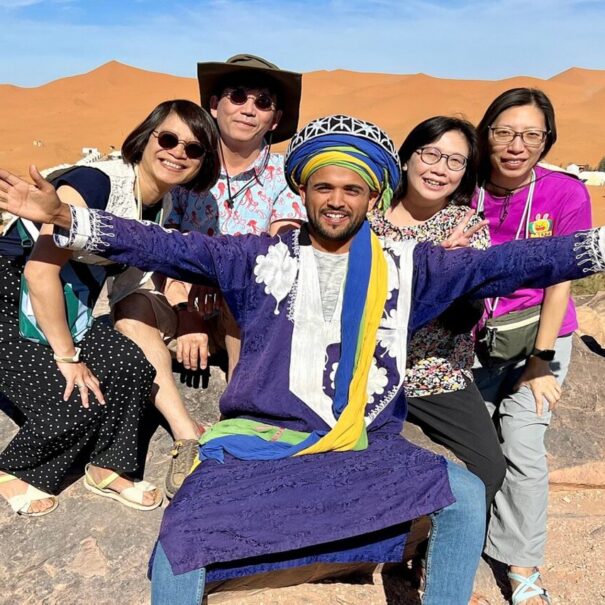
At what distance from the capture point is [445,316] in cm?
316

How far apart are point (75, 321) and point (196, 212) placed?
930 mm

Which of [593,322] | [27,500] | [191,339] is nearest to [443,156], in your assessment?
[191,339]

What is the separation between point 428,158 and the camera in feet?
10.1

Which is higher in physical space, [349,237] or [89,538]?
[349,237]

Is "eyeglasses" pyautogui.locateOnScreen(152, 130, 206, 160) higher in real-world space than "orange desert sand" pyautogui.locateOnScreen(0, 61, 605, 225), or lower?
lower

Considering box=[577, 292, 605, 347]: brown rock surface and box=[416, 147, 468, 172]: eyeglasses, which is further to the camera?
box=[577, 292, 605, 347]: brown rock surface

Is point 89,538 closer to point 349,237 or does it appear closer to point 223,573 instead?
point 223,573

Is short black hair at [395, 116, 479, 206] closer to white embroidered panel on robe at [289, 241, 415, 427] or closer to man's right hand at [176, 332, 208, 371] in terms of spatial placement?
white embroidered panel on robe at [289, 241, 415, 427]

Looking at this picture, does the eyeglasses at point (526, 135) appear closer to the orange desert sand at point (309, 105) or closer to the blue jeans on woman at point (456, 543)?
the blue jeans on woman at point (456, 543)

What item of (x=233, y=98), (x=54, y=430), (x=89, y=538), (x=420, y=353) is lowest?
(x=89, y=538)

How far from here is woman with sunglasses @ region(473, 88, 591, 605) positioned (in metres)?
3.16

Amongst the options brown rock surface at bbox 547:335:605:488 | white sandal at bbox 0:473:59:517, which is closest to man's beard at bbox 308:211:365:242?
white sandal at bbox 0:473:59:517

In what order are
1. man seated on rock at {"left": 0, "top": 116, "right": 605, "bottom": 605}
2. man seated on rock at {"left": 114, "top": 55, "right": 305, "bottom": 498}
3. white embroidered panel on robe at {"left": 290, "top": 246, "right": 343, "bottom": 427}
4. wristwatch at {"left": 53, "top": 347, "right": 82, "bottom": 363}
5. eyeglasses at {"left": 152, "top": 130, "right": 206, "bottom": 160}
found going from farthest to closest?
1. man seated on rock at {"left": 114, "top": 55, "right": 305, "bottom": 498}
2. eyeglasses at {"left": 152, "top": 130, "right": 206, "bottom": 160}
3. wristwatch at {"left": 53, "top": 347, "right": 82, "bottom": 363}
4. white embroidered panel on robe at {"left": 290, "top": 246, "right": 343, "bottom": 427}
5. man seated on rock at {"left": 0, "top": 116, "right": 605, "bottom": 605}

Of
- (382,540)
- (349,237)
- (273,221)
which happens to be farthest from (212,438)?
(273,221)
